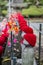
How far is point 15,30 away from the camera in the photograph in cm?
466

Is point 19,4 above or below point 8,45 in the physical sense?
below

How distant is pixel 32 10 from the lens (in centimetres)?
2450

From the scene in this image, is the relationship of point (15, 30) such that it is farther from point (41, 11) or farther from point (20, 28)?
point (41, 11)

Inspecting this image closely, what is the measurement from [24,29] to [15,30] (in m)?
0.32

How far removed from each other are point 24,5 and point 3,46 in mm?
22124

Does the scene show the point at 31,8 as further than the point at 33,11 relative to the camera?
Yes

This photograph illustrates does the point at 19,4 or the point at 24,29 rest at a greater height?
the point at 24,29

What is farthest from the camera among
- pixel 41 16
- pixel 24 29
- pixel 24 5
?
pixel 24 5

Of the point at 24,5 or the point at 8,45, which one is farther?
the point at 24,5

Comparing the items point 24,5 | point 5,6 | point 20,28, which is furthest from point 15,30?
point 24,5

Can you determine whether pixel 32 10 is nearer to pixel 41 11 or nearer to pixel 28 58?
pixel 41 11

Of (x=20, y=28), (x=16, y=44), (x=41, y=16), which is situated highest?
(x=20, y=28)

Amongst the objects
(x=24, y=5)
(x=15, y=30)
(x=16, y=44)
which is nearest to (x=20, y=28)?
(x=15, y=30)

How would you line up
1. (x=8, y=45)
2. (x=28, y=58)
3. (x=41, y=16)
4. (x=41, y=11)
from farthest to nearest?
(x=41, y=11) → (x=41, y=16) → (x=8, y=45) → (x=28, y=58)
